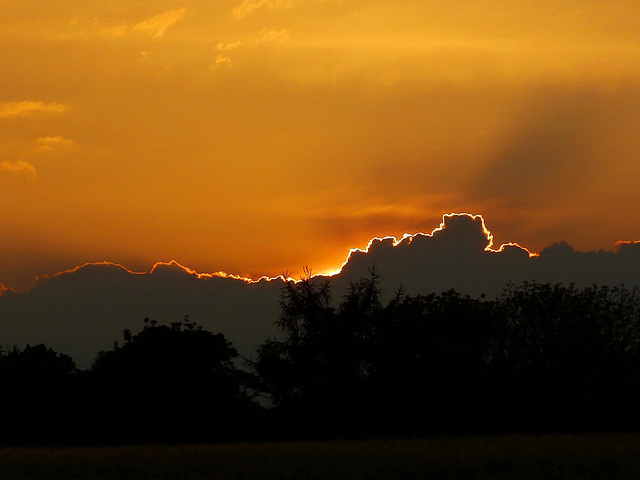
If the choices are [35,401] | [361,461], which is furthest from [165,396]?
[361,461]

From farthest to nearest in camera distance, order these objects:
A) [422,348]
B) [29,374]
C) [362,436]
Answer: [29,374] < [422,348] < [362,436]

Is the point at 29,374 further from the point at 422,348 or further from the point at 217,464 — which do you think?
the point at 217,464

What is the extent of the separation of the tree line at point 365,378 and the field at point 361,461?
1563 cm

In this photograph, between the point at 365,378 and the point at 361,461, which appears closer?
the point at 361,461

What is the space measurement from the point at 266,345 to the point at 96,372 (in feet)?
54.9

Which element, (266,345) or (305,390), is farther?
(266,345)

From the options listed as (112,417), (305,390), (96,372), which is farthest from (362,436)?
(96,372)

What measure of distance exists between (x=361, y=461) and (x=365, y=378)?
20109mm

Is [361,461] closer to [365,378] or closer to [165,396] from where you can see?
[365,378]

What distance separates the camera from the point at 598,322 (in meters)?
63.0

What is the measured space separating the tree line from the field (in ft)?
51.3

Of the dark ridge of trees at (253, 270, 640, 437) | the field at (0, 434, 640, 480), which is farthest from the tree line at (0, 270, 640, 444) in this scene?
the field at (0, 434, 640, 480)

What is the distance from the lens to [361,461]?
97.8 feet

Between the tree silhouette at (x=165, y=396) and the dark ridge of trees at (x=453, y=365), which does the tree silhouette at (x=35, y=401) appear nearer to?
the tree silhouette at (x=165, y=396)
